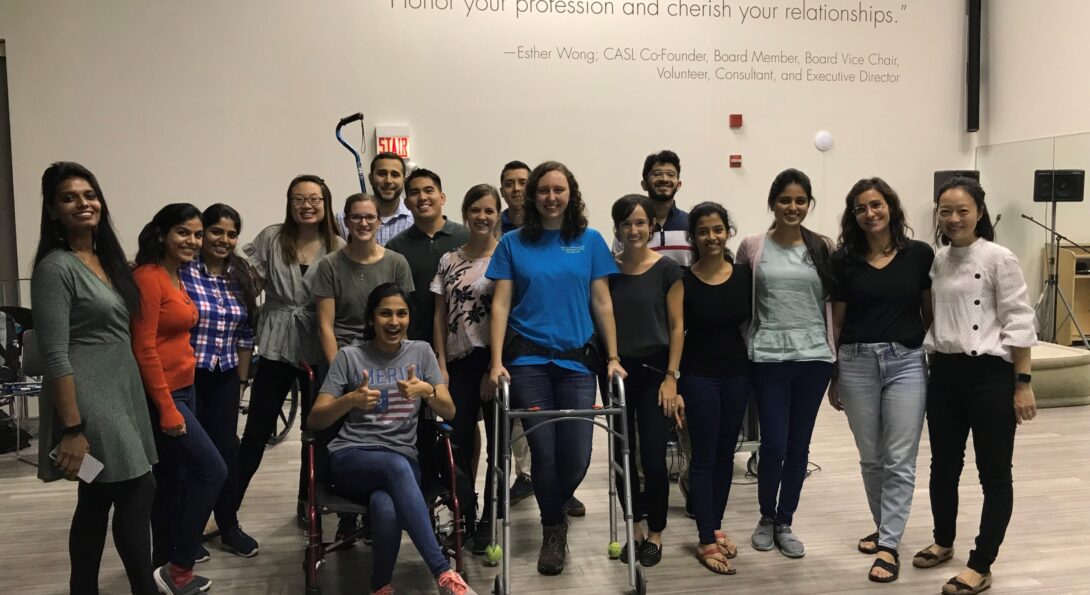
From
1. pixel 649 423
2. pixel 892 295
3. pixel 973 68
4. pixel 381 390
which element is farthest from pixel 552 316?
pixel 973 68

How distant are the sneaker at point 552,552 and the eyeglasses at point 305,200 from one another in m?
1.57

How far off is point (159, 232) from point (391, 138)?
3.87m

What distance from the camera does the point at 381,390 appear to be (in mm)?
2979

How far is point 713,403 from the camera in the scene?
3.19 metres

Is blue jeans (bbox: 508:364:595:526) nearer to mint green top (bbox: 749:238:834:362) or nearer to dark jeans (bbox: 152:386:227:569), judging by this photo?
mint green top (bbox: 749:238:834:362)

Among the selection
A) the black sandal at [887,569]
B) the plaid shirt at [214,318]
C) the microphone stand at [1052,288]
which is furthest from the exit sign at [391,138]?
the microphone stand at [1052,288]

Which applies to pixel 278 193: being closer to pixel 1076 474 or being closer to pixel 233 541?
pixel 233 541

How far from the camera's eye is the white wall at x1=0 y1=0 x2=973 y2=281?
627 cm

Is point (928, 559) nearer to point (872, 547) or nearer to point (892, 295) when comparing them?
point (872, 547)

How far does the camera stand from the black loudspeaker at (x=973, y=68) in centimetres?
748

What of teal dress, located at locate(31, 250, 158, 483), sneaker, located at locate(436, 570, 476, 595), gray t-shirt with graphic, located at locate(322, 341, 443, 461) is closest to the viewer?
teal dress, located at locate(31, 250, 158, 483)

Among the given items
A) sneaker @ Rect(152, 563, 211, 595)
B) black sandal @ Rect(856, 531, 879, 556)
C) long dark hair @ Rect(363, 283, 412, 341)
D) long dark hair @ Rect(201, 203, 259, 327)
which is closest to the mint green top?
black sandal @ Rect(856, 531, 879, 556)

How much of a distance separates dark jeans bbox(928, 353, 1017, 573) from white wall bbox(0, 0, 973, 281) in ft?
14.0

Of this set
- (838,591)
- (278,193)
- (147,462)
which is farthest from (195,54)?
(838,591)
